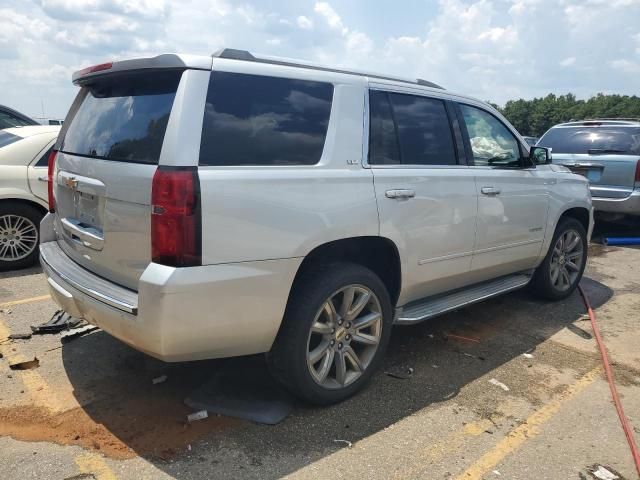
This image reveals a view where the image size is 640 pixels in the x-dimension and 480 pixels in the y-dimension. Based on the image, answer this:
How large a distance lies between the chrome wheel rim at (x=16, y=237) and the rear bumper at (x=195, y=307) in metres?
3.45

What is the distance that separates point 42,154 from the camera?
618 cm

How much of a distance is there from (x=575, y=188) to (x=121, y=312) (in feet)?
14.7

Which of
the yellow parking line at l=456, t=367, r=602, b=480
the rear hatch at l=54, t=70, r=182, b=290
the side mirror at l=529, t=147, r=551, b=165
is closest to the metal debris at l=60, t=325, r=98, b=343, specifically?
the rear hatch at l=54, t=70, r=182, b=290

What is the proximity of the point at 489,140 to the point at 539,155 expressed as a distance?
0.73m

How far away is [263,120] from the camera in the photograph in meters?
2.94

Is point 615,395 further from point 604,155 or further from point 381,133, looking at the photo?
point 604,155

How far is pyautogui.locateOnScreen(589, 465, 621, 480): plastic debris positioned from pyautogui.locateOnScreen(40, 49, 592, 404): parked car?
1356mm

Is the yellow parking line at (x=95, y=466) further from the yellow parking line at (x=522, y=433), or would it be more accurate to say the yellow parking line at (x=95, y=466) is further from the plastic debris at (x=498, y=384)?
the plastic debris at (x=498, y=384)

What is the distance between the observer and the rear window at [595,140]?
8.17m

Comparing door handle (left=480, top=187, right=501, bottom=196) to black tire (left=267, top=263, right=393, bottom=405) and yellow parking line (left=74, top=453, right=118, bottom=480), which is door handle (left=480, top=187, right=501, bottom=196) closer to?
black tire (left=267, top=263, right=393, bottom=405)

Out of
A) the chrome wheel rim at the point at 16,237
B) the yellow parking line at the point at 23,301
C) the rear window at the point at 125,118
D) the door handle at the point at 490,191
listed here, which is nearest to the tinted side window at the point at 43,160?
the chrome wheel rim at the point at 16,237

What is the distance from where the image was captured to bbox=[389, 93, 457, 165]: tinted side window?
3.74 metres

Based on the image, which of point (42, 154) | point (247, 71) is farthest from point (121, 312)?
point (42, 154)

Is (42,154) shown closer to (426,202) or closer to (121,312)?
(121,312)
